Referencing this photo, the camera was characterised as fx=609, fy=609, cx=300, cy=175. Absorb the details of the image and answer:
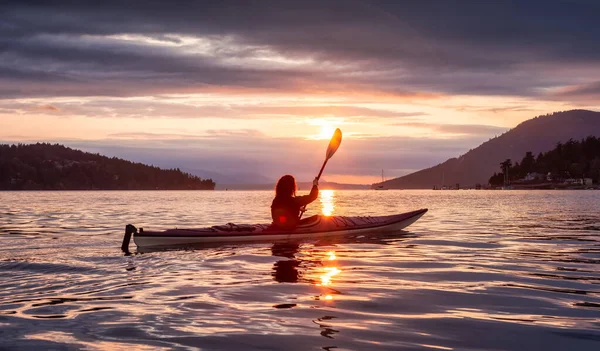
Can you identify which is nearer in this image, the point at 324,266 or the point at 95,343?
the point at 95,343

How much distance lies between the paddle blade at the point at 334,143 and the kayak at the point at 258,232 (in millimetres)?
3125

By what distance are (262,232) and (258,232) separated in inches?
5.2

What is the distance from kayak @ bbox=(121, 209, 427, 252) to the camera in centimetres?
1816

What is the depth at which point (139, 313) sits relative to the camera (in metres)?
8.88

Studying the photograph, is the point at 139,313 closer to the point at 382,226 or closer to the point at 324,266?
the point at 324,266

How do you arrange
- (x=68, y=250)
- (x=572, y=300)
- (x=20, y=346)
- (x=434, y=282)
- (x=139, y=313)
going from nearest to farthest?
(x=20, y=346), (x=139, y=313), (x=572, y=300), (x=434, y=282), (x=68, y=250)

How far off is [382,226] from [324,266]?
33.2 feet

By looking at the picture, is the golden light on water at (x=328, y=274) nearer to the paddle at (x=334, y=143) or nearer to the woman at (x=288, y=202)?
the woman at (x=288, y=202)

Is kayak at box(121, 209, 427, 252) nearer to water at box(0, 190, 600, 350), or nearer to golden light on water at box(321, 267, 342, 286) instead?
water at box(0, 190, 600, 350)

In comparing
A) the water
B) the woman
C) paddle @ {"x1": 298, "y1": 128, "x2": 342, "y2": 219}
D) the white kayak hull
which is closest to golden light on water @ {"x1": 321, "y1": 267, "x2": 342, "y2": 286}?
the water

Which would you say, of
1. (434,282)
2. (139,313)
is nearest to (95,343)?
Result: (139,313)

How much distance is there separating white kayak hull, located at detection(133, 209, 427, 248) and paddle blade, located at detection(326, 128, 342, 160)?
10.2ft

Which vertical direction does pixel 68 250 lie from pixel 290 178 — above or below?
below

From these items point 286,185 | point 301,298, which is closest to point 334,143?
point 286,185
